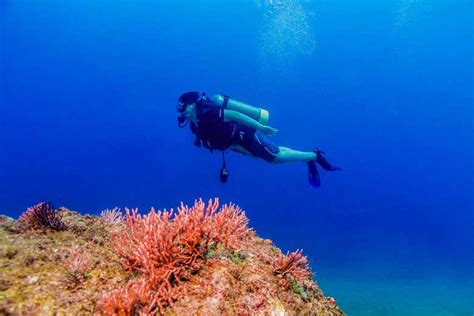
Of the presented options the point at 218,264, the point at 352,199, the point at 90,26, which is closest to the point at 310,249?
the point at 218,264

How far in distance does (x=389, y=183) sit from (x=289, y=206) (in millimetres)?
41094

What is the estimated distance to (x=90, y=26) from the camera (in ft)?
344

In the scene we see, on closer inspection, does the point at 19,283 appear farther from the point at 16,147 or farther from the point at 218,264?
the point at 16,147

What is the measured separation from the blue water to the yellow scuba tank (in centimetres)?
8844

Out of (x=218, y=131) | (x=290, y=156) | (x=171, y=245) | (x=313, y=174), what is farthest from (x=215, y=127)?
(x=171, y=245)

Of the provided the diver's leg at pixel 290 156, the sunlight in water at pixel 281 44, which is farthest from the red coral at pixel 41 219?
the sunlight in water at pixel 281 44

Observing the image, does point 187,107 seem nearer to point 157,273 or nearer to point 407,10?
point 157,273

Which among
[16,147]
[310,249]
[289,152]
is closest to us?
[289,152]

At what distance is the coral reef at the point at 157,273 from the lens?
3.12 metres

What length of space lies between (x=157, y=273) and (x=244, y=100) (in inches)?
4594

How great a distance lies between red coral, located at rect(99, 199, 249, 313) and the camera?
10.9ft

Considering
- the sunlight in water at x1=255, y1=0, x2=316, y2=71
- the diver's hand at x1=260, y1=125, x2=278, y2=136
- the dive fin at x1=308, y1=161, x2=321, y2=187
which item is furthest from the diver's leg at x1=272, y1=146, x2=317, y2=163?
the sunlight in water at x1=255, y1=0, x2=316, y2=71

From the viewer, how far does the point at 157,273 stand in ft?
11.1

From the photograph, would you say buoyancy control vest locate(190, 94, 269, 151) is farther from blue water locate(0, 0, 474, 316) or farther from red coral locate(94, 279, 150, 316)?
blue water locate(0, 0, 474, 316)
